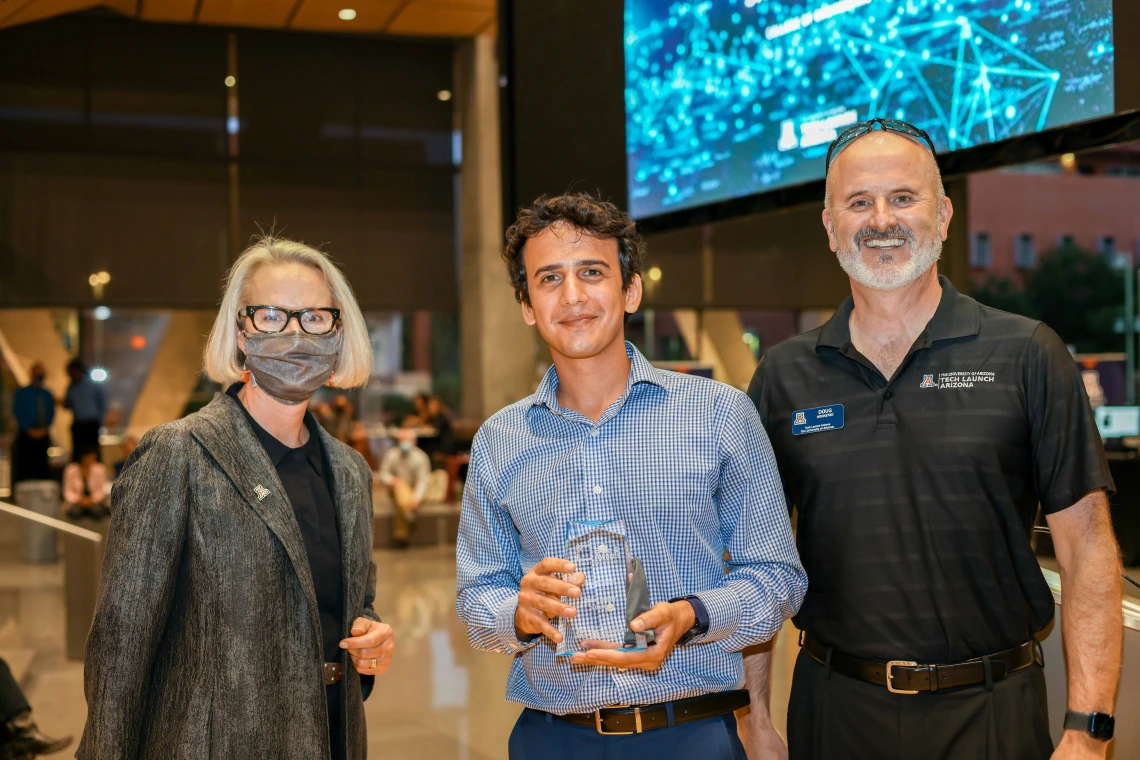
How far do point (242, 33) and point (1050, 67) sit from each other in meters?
13.4

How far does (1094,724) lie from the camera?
1841mm

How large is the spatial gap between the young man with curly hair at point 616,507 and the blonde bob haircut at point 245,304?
49 cm

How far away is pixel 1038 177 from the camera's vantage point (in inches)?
784

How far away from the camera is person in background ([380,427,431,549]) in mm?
10383

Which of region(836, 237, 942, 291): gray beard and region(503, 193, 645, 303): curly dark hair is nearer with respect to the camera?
region(503, 193, 645, 303): curly dark hair

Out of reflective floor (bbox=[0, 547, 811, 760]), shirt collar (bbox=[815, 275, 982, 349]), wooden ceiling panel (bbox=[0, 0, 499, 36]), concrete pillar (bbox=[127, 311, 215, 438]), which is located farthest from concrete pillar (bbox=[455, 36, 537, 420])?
shirt collar (bbox=[815, 275, 982, 349])

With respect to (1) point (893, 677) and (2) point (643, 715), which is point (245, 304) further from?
(1) point (893, 677)

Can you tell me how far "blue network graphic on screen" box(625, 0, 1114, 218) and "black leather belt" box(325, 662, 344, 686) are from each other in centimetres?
255

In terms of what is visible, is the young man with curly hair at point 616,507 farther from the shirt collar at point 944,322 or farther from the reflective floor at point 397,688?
the reflective floor at point 397,688

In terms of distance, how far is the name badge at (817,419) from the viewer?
2.05m

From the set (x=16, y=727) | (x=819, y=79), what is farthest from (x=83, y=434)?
(x=819, y=79)

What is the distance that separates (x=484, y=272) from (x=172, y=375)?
15.3ft

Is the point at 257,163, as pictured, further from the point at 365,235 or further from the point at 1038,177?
the point at 1038,177

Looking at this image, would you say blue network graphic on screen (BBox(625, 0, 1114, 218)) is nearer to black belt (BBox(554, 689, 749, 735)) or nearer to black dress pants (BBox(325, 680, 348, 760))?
black belt (BBox(554, 689, 749, 735))
